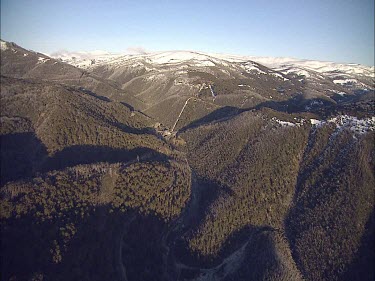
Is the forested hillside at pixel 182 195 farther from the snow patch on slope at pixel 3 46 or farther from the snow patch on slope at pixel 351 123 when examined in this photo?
the snow patch on slope at pixel 3 46

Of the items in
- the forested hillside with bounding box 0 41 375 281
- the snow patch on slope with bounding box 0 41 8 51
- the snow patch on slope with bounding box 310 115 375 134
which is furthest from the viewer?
the snow patch on slope with bounding box 0 41 8 51

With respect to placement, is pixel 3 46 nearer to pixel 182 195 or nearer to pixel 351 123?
pixel 182 195

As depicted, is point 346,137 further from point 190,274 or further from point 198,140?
point 190,274

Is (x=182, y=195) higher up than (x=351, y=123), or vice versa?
(x=351, y=123)

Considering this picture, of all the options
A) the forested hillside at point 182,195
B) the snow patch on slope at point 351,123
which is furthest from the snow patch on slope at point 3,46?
the snow patch on slope at point 351,123

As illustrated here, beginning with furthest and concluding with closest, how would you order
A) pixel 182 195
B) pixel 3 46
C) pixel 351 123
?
1. pixel 3 46
2. pixel 351 123
3. pixel 182 195

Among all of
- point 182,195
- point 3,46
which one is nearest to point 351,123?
point 182,195

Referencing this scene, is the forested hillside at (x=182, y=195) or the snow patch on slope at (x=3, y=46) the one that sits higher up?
the snow patch on slope at (x=3, y=46)

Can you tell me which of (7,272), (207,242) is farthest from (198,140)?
(7,272)

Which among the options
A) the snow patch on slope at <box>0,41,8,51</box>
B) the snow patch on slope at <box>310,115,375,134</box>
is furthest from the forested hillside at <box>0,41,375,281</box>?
the snow patch on slope at <box>0,41,8,51</box>

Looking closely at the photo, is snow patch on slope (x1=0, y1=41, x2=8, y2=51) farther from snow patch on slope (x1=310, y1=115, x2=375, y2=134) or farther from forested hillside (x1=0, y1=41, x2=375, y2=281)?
snow patch on slope (x1=310, y1=115, x2=375, y2=134)

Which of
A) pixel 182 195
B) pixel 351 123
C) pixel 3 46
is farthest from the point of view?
pixel 3 46
